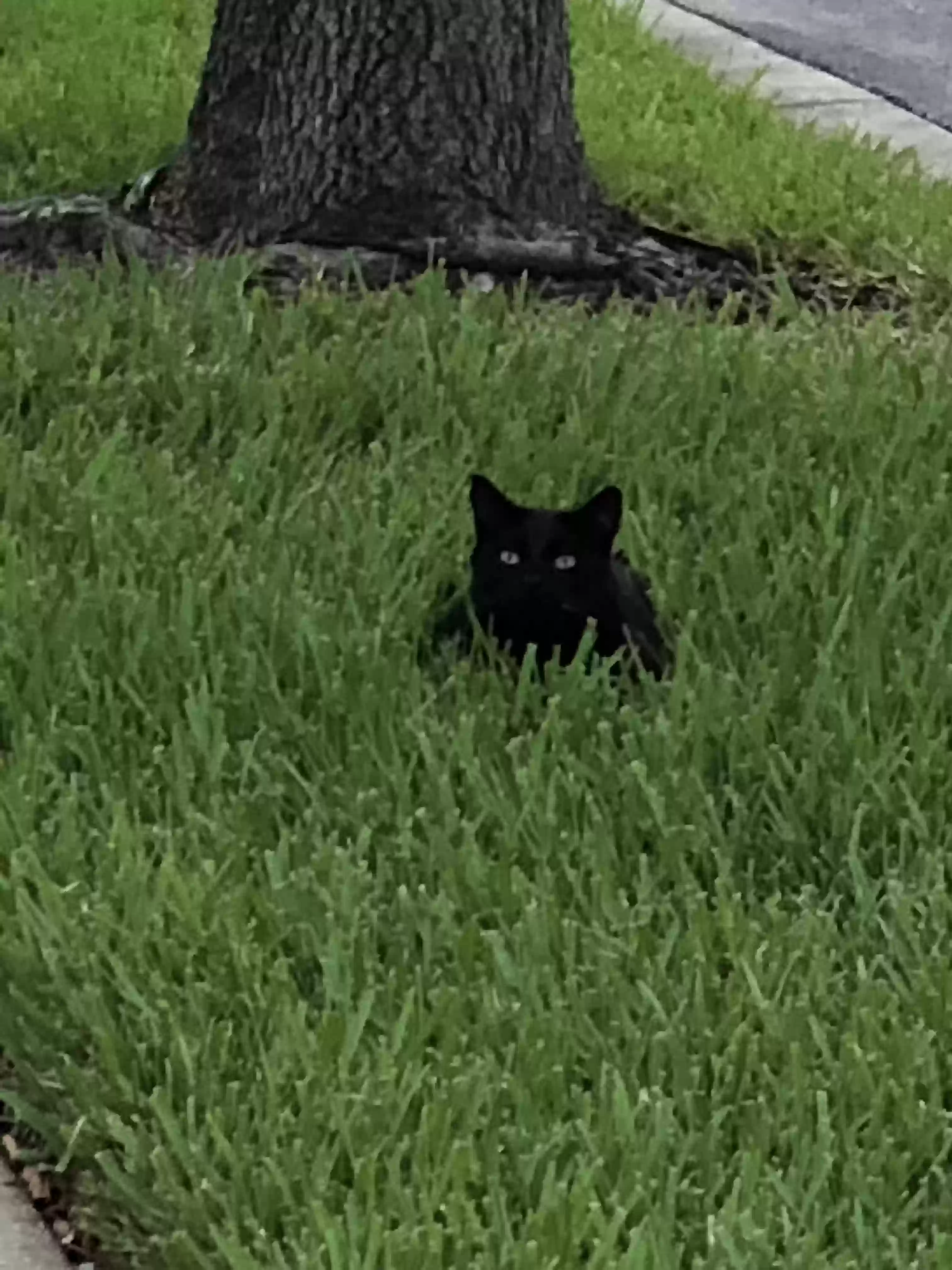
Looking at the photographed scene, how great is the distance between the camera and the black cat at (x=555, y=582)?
138 inches

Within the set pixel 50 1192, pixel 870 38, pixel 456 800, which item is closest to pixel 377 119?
pixel 456 800

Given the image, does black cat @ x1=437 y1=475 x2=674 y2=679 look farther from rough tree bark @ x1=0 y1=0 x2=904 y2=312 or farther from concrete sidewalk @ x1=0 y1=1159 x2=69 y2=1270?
rough tree bark @ x1=0 y1=0 x2=904 y2=312

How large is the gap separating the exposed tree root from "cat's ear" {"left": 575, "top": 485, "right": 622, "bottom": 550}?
1805mm

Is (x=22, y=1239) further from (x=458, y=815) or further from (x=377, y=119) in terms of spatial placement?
(x=377, y=119)

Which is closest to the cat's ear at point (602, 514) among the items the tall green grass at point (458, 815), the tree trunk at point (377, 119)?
the tall green grass at point (458, 815)

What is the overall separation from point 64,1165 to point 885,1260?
0.88 metres

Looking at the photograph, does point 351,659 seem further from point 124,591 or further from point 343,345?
point 343,345

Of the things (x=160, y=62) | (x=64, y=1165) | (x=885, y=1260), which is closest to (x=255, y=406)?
(x=64, y=1165)

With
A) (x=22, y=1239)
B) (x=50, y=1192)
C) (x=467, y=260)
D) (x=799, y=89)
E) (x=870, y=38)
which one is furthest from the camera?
(x=870, y=38)

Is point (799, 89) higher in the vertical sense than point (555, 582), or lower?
higher

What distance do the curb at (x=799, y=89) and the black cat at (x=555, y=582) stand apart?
3.64 metres

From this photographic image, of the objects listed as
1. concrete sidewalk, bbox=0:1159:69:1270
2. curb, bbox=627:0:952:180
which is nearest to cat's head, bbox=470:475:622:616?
concrete sidewalk, bbox=0:1159:69:1270

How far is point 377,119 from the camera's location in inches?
218

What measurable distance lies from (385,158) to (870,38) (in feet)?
12.7
